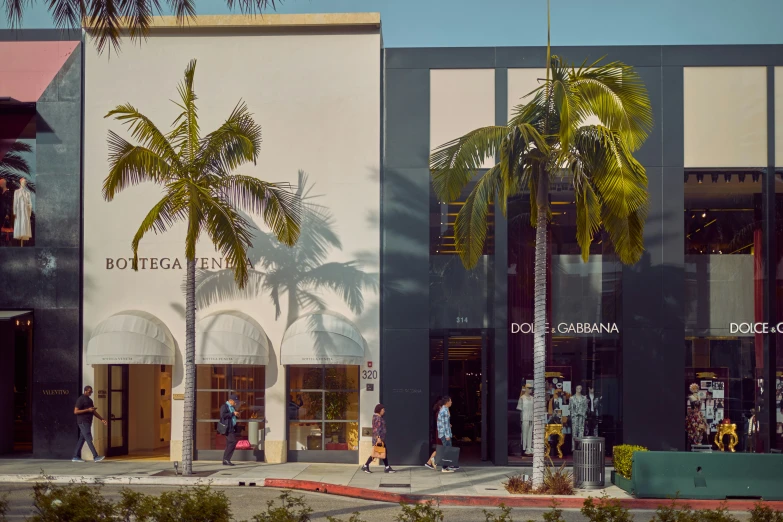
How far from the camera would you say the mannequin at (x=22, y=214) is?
2136 centimetres

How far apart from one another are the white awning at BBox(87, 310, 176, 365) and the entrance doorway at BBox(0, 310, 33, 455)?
7.58 ft

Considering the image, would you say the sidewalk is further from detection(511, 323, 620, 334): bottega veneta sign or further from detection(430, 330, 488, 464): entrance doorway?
detection(511, 323, 620, 334): bottega veneta sign

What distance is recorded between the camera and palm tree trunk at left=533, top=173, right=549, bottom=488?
16.7 metres

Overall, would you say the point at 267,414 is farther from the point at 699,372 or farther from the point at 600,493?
the point at 699,372

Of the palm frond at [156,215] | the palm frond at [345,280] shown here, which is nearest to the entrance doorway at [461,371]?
the palm frond at [345,280]

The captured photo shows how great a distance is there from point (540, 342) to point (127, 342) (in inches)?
375

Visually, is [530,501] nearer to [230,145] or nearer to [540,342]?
[540,342]

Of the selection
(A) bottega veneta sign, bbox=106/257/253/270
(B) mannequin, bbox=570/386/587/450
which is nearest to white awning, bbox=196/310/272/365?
(A) bottega veneta sign, bbox=106/257/253/270

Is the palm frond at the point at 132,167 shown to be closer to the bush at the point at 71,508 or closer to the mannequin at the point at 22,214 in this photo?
the mannequin at the point at 22,214

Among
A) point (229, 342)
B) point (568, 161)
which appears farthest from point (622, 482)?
point (229, 342)

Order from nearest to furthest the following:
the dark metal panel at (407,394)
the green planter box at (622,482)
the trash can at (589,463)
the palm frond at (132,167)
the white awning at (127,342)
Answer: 1. the green planter box at (622,482)
2. the trash can at (589,463)
3. the palm frond at (132,167)
4. the white awning at (127,342)
5. the dark metal panel at (407,394)

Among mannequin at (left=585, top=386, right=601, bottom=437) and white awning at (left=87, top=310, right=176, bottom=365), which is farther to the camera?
mannequin at (left=585, top=386, right=601, bottom=437)

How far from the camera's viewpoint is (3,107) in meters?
21.6

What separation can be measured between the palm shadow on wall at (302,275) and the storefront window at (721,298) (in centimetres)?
797
